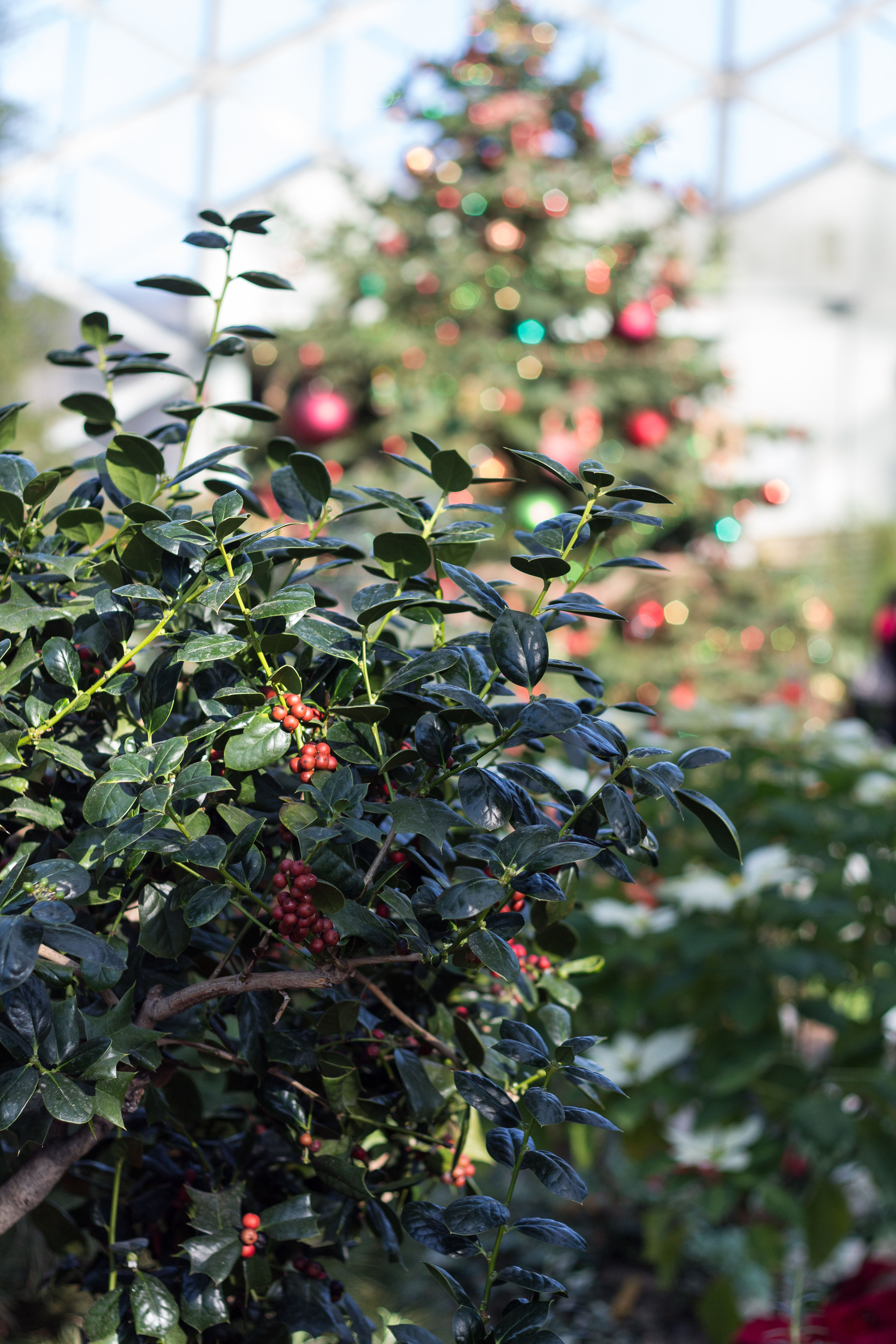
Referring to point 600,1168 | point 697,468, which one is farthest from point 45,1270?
point 697,468

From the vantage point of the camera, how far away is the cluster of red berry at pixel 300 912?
0.46m

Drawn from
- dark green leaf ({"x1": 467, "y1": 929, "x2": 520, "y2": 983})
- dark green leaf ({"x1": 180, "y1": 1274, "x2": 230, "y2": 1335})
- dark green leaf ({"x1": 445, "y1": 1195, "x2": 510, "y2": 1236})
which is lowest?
dark green leaf ({"x1": 180, "y1": 1274, "x2": 230, "y2": 1335})

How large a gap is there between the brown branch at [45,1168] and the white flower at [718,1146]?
2.91ft

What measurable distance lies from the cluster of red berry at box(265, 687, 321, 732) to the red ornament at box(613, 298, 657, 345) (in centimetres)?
311

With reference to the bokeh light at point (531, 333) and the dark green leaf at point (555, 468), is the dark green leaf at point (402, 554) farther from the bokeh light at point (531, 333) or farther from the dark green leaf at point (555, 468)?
the bokeh light at point (531, 333)

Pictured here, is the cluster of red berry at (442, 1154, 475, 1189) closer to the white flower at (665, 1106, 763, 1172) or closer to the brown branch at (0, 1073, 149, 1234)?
the brown branch at (0, 1073, 149, 1234)

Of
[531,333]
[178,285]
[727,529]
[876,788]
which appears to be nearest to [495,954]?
[178,285]

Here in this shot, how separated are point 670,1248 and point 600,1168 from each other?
570 mm

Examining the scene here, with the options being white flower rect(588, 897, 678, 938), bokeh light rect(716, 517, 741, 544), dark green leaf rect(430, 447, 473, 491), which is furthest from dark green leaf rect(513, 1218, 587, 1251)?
bokeh light rect(716, 517, 741, 544)

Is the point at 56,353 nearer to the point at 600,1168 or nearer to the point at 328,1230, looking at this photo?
the point at 328,1230

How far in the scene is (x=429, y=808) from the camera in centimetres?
46

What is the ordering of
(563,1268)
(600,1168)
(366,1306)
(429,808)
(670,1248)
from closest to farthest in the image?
1. (429,808)
2. (366,1306)
3. (670,1248)
4. (563,1268)
5. (600,1168)

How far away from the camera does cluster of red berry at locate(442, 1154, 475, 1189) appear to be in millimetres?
616

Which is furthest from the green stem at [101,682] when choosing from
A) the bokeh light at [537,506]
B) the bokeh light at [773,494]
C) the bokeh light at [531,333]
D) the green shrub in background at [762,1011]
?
the bokeh light at [773,494]
